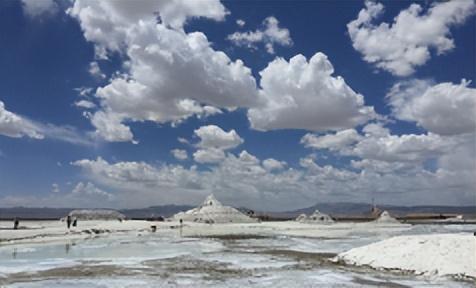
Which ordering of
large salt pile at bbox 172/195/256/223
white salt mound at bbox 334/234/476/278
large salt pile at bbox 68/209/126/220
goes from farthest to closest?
1. large salt pile at bbox 172/195/256/223
2. large salt pile at bbox 68/209/126/220
3. white salt mound at bbox 334/234/476/278

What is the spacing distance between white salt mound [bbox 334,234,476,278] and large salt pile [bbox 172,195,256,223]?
64.8m

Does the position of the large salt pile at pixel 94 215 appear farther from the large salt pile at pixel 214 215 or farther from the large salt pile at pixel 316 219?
the large salt pile at pixel 316 219

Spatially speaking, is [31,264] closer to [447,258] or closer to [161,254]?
[161,254]

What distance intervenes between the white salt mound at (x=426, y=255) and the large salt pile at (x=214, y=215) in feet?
213

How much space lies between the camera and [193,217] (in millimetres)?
95062

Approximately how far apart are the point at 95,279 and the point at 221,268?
6309 millimetres

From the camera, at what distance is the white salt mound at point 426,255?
23125 millimetres

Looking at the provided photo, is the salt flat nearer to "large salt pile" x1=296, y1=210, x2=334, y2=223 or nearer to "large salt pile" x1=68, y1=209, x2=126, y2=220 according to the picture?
"large salt pile" x1=68, y1=209, x2=126, y2=220

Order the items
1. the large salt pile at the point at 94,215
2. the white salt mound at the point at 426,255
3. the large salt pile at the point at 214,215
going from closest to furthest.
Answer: the white salt mound at the point at 426,255 < the large salt pile at the point at 94,215 < the large salt pile at the point at 214,215

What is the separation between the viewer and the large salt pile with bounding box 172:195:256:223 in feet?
304

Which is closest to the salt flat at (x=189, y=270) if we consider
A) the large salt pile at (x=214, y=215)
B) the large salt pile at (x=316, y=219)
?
the large salt pile at (x=214, y=215)

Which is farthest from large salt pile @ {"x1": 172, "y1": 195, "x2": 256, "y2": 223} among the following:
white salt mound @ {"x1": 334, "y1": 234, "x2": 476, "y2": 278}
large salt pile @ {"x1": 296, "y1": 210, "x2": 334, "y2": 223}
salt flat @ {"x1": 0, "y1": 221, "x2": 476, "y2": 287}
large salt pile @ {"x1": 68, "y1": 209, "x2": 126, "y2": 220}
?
white salt mound @ {"x1": 334, "y1": 234, "x2": 476, "y2": 278}

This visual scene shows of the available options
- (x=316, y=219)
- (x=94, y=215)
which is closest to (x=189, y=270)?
(x=94, y=215)

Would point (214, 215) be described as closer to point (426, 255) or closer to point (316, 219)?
point (316, 219)
